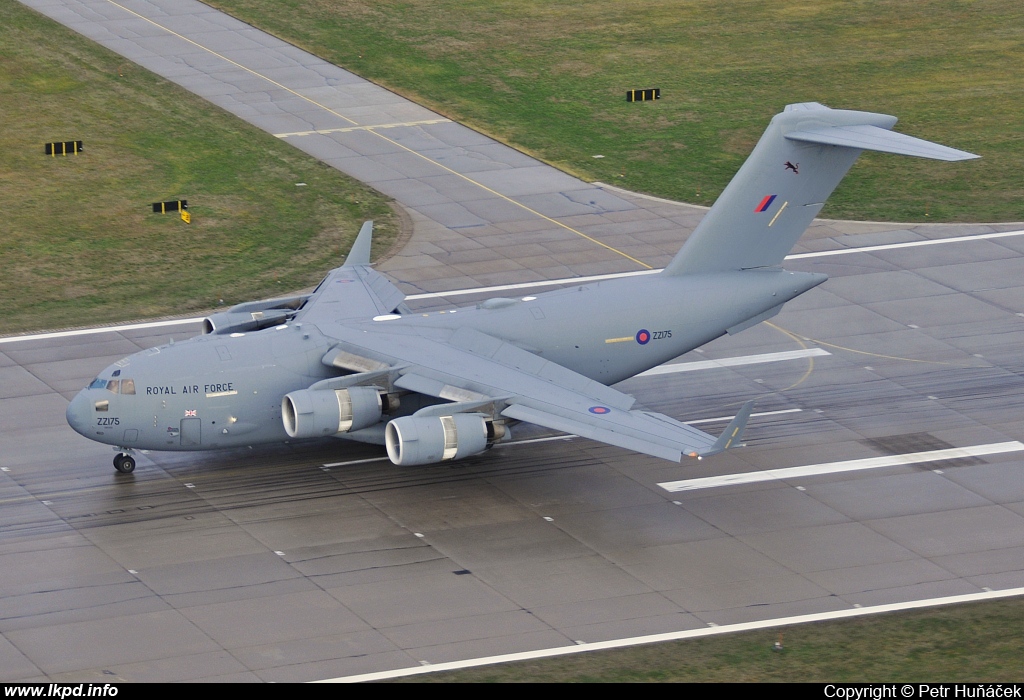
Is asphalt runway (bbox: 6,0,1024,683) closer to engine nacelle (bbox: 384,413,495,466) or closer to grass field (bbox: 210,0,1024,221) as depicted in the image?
engine nacelle (bbox: 384,413,495,466)

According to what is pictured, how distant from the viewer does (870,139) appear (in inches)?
1462

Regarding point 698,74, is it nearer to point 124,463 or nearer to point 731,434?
point 731,434

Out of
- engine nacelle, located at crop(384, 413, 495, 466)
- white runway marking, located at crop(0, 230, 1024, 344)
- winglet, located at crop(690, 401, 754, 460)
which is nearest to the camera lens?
winglet, located at crop(690, 401, 754, 460)

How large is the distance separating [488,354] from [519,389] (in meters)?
2.09

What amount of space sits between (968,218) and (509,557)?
1091 inches

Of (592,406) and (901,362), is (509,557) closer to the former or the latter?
(592,406)

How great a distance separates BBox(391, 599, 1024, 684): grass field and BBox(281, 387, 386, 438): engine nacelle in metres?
8.16

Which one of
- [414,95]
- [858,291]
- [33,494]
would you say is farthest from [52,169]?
[858,291]

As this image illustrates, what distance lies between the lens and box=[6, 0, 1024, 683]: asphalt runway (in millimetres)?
29922

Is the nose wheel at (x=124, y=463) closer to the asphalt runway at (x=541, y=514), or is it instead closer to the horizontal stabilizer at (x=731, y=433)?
the asphalt runway at (x=541, y=514)

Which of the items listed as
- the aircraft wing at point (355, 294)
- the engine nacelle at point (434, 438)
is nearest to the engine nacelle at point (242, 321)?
the aircraft wing at point (355, 294)

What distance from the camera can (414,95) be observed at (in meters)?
65.0

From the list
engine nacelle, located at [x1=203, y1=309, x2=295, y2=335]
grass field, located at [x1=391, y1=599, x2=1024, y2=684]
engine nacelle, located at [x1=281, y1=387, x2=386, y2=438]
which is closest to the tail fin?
engine nacelle, located at [x1=281, y1=387, x2=386, y2=438]

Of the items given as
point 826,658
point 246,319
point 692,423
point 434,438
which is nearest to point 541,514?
point 434,438
